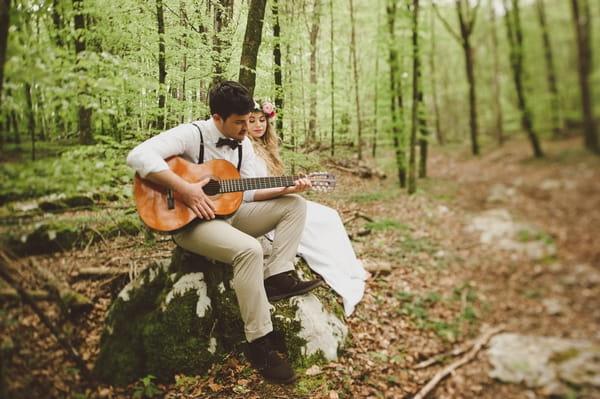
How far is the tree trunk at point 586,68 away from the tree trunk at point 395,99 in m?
7.24

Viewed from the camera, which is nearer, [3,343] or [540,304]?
[3,343]

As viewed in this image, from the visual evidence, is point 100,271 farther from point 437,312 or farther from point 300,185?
point 437,312

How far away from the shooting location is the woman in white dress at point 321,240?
342 centimetres

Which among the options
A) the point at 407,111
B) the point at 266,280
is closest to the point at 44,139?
the point at 266,280

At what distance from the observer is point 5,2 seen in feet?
5.27

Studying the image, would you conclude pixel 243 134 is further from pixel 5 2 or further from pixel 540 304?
pixel 540 304

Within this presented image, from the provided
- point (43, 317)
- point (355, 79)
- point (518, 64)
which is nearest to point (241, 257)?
point (43, 317)

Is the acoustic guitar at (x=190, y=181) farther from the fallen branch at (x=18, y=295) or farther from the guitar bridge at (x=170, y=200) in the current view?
the fallen branch at (x=18, y=295)

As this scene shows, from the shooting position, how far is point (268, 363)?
242 cm

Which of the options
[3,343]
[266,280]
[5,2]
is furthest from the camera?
[266,280]

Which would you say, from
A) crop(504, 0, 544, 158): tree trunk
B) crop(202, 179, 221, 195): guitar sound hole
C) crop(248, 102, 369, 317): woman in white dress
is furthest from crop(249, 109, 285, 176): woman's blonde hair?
crop(504, 0, 544, 158): tree trunk

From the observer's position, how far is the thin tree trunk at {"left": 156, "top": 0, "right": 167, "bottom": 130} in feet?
9.73

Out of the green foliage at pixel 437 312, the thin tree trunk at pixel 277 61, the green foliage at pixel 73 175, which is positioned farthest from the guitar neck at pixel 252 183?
the green foliage at pixel 437 312

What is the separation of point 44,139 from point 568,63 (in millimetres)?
3972
